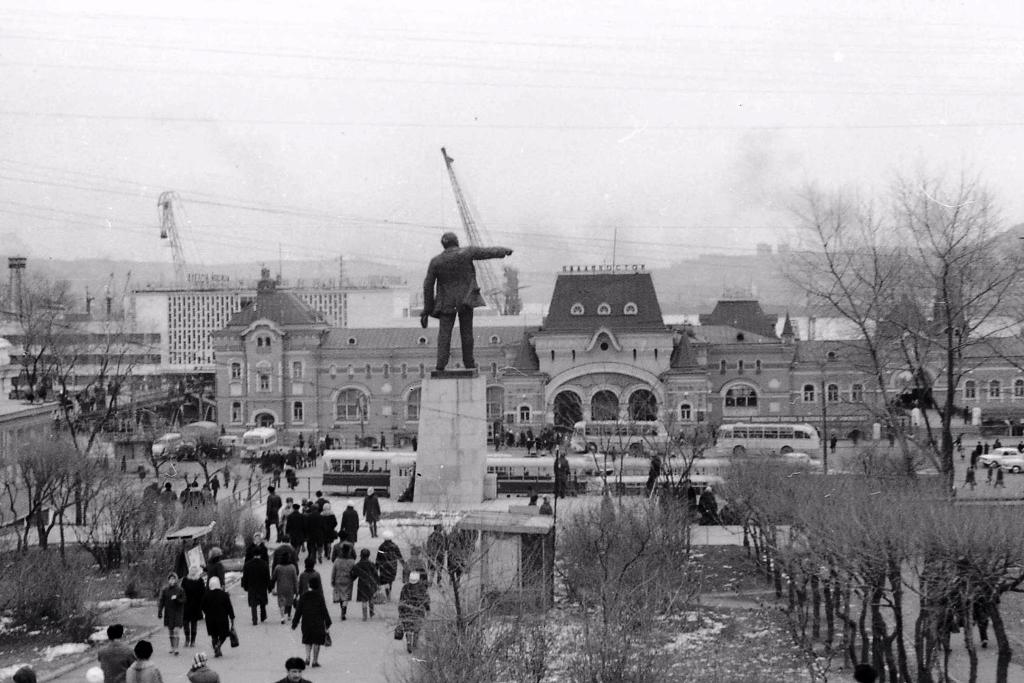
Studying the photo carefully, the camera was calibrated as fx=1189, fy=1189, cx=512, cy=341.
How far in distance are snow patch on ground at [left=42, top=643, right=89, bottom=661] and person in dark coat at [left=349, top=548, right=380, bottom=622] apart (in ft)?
12.5

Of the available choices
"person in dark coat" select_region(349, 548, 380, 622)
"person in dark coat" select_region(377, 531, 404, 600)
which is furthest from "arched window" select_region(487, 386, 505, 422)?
"person in dark coat" select_region(349, 548, 380, 622)

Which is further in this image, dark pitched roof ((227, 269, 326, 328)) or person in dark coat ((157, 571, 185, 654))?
dark pitched roof ((227, 269, 326, 328))

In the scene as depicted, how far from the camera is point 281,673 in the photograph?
579 inches

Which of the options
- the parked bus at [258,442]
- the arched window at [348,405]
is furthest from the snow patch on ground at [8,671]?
the arched window at [348,405]

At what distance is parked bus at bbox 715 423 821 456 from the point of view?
1997 inches

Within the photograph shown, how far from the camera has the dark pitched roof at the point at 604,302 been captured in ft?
209

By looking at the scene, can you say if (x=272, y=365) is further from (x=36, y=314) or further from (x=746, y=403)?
(x=746, y=403)

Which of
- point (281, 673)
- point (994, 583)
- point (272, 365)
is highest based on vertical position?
point (272, 365)

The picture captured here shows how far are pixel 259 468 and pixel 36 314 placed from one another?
2358 cm

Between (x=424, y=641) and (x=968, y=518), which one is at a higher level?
(x=968, y=518)

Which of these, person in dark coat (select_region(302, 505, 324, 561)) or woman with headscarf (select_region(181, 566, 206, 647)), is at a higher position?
person in dark coat (select_region(302, 505, 324, 561))

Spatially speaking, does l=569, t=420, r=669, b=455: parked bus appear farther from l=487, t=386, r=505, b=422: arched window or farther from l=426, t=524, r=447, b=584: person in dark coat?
l=426, t=524, r=447, b=584: person in dark coat

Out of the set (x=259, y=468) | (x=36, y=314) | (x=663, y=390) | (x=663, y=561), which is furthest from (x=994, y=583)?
(x=36, y=314)

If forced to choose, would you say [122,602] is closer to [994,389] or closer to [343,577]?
[343,577]
